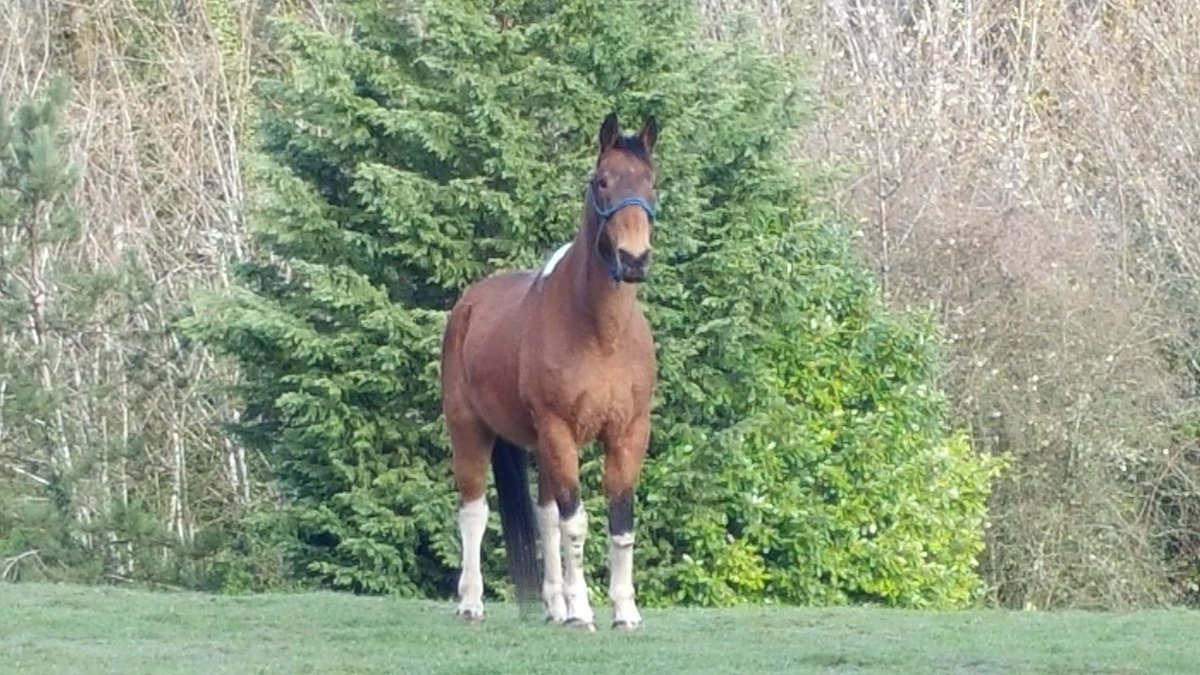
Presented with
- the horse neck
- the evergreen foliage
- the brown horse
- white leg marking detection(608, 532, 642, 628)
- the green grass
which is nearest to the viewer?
the green grass

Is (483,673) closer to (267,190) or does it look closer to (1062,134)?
(267,190)

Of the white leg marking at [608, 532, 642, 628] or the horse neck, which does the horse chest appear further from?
the white leg marking at [608, 532, 642, 628]

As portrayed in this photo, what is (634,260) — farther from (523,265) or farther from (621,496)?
(523,265)

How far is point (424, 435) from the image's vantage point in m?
15.4

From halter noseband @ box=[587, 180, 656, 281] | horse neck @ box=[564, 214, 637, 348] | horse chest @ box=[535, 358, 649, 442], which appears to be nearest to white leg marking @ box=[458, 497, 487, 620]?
horse chest @ box=[535, 358, 649, 442]

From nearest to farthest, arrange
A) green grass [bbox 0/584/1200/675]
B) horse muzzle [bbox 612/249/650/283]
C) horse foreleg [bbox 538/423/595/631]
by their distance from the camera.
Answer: green grass [bbox 0/584/1200/675], horse muzzle [bbox 612/249/650/283], horse foreleg [bbox 538/423/595/631]

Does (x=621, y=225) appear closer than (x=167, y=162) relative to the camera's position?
Yes

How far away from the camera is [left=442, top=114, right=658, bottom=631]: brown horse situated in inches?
353

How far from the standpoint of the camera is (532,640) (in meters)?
9.23

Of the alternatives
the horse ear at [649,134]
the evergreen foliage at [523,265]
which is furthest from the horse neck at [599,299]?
the evergreen foliage at [523,265]

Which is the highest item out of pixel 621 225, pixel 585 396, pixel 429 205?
pixel 429 205

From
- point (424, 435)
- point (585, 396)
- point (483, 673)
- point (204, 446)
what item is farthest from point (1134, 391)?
point (483, 673)

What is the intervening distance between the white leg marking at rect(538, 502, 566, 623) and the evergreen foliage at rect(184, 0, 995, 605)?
5183mm

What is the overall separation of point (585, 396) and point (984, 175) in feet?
38.0
